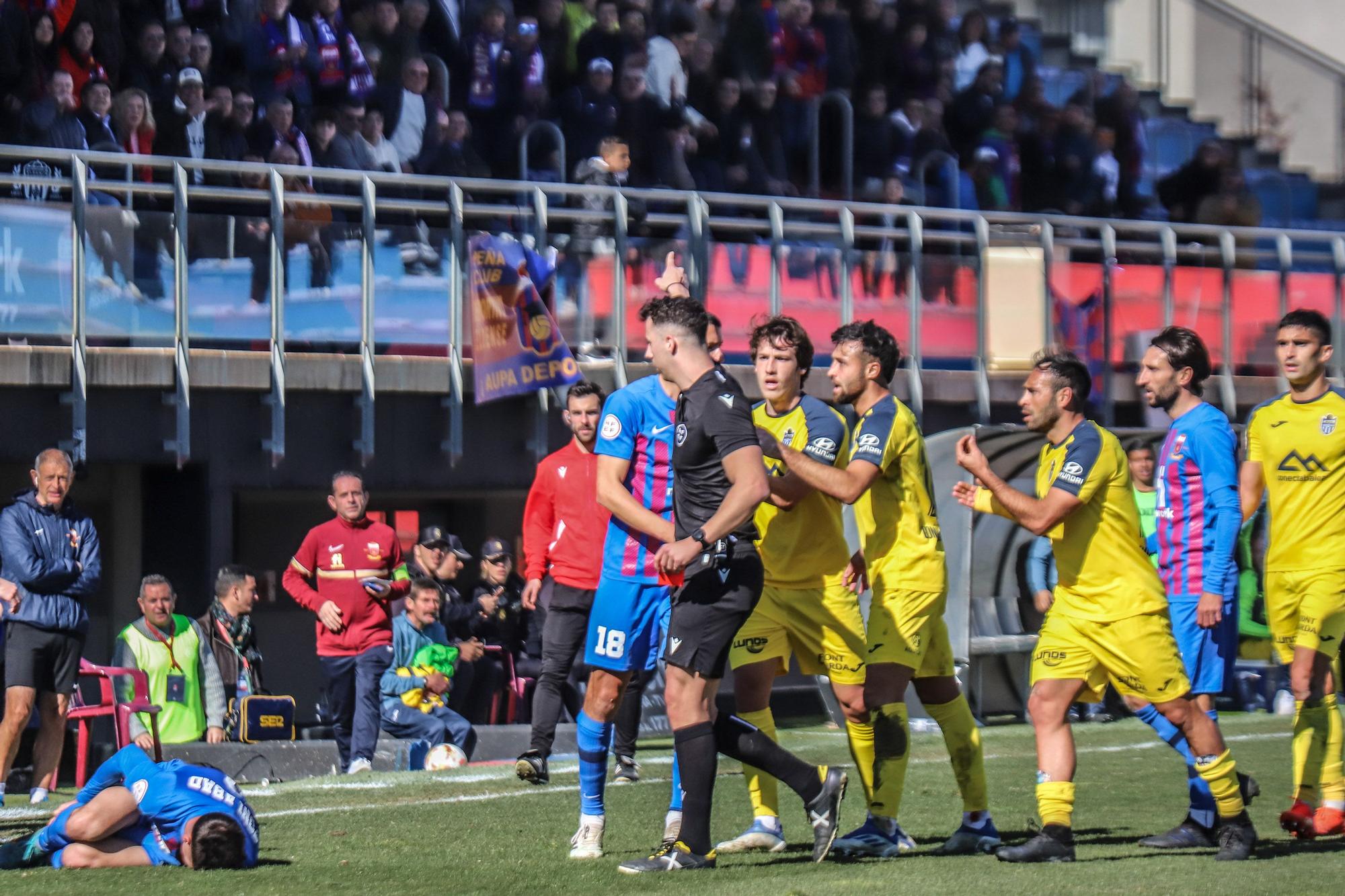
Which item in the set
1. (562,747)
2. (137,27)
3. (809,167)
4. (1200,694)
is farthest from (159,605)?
(809,167)

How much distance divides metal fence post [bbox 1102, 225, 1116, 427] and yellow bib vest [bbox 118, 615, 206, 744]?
28.8 feet

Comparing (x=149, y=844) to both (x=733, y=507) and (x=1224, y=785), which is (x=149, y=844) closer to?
(x=733, y=507)

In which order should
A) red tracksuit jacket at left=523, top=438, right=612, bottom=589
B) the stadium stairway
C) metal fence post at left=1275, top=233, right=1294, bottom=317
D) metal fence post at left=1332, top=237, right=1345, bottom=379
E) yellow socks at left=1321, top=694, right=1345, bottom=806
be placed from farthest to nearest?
1. the stadium stairway
2. metal fence post at left=1332, top=237, right=1345, bottom=379
3. metal fence post at left=1275, top=233, right=1294, bottom=317
4. red tracksuit jacket at left=523, top=438, right=612, bottom=589
5. yellow socks at left=1321, top=694, right=1345, bottom=806

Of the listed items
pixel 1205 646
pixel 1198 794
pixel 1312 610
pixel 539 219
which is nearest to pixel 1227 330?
pixel 539 219

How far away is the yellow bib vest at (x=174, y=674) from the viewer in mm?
12477

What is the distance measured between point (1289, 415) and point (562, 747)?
5.69m

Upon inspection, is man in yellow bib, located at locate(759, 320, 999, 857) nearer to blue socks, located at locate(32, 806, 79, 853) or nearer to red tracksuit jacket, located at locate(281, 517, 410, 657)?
blue socks, located at locate(32, 806, 79, 853)

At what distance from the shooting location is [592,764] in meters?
7.54

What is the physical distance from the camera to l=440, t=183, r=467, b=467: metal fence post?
1484 cm

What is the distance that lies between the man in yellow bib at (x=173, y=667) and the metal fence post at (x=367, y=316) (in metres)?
2.56

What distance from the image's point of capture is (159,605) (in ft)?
41.6

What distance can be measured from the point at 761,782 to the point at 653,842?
0.59m

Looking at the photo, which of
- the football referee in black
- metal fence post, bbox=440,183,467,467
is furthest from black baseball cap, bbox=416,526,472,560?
the football referee in black

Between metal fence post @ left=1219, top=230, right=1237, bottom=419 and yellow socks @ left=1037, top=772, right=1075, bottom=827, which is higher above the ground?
metal fence post @ left=1219, top=230, right=1237, bottom=419
